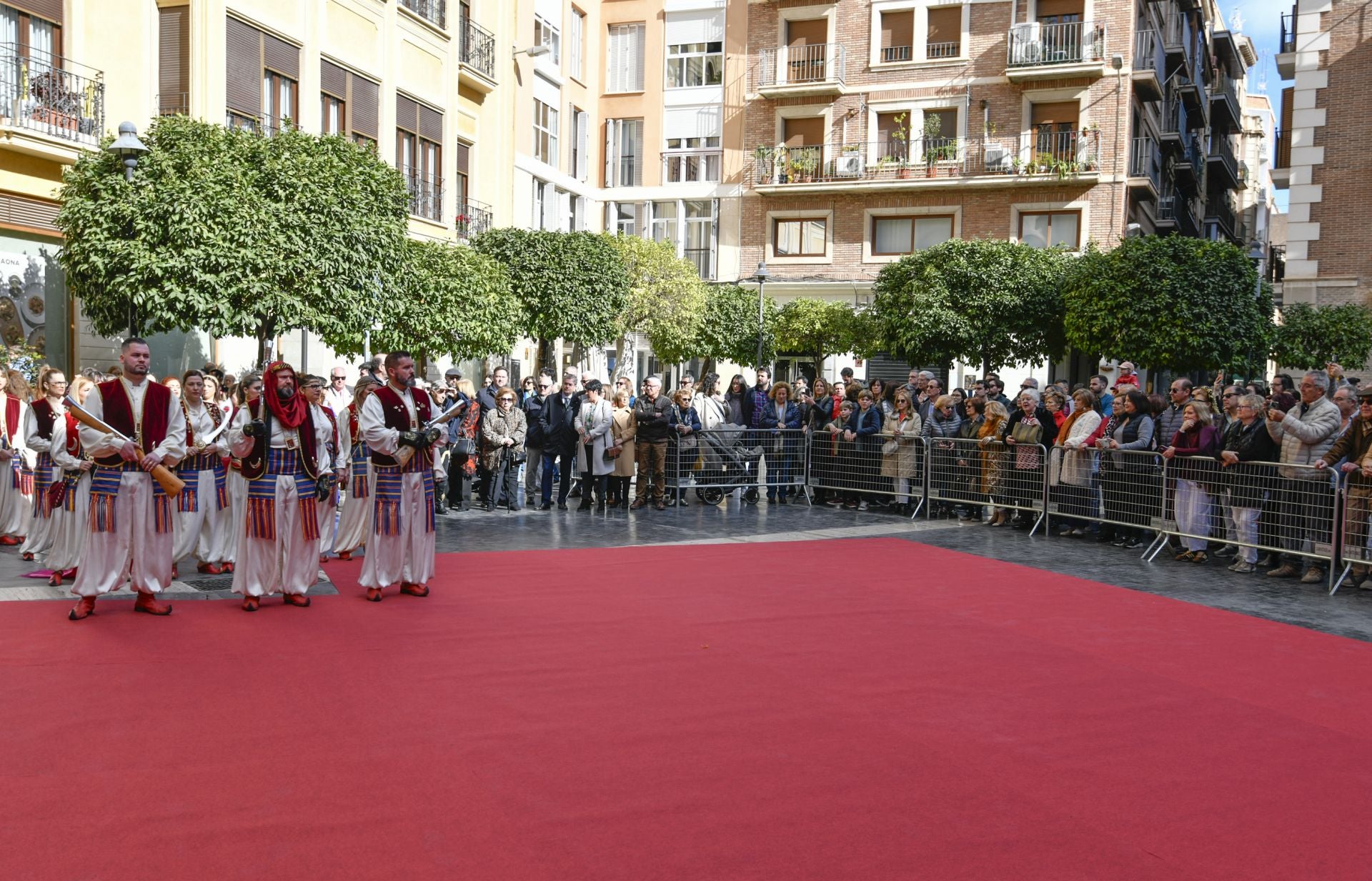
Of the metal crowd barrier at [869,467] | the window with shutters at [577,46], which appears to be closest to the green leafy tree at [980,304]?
the metal crowd barrier at [869,467]

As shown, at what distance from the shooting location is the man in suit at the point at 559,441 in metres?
16.2

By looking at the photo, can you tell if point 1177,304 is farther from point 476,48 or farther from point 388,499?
point 388,499

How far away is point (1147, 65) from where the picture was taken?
34.0m

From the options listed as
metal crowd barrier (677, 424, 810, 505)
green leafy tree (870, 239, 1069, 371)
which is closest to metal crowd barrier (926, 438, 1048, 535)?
metal crowd barrier (677, 424, 810, 505)

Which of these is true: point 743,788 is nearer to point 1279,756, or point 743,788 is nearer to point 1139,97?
point 1279,756

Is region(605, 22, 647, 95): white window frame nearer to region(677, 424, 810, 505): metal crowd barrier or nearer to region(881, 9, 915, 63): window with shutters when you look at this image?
region(881, 9, 915, 63): window with shutters

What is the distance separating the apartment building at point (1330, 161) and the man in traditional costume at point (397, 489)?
28.0 m

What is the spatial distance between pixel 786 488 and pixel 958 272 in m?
12.4

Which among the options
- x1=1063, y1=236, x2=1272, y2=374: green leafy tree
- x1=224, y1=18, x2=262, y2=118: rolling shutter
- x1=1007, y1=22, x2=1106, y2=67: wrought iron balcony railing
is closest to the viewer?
x1=224, y1=18, x2=262, y2=118: rolling shutter

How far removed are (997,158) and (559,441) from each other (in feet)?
71.8

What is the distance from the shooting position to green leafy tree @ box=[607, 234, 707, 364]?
105 ft

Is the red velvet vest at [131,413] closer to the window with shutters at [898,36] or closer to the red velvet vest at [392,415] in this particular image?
the red velvet vest at [392,415]

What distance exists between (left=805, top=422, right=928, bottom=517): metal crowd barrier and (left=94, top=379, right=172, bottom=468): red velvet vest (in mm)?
9747

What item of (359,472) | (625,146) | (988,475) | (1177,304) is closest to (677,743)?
(359,472)
